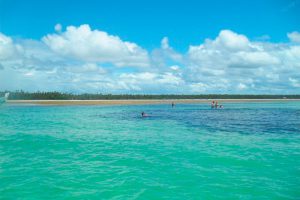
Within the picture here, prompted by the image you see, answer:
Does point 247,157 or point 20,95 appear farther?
point 20,95

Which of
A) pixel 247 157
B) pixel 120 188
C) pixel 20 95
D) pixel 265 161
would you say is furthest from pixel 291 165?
pixel 20 95

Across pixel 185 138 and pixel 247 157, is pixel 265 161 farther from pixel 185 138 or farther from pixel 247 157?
pixel 185 138

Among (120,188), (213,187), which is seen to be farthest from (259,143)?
(120,188)

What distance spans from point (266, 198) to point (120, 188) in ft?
21.6

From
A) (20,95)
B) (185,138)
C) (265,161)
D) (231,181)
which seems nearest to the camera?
(231,181)

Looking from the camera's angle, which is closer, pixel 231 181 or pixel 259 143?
pixel 231 181

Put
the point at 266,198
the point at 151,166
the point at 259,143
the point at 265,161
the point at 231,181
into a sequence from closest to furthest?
the point at 266,198 < the point at 231,181 < the point at 151,166 < the point at 265,161 < the point at 259,143

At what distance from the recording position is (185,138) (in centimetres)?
2814

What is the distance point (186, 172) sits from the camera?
53.1ft

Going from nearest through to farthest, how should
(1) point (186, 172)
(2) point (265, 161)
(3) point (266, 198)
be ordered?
(3) point (266, 198), (1) point (186, 172), (2) point (265, 161)

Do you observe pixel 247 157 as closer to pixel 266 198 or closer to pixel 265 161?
pixel 265 161

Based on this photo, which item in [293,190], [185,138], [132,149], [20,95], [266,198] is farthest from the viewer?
[20,95]

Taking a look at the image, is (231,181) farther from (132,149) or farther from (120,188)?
(132,149)

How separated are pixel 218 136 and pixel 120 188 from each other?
17.6 meters
